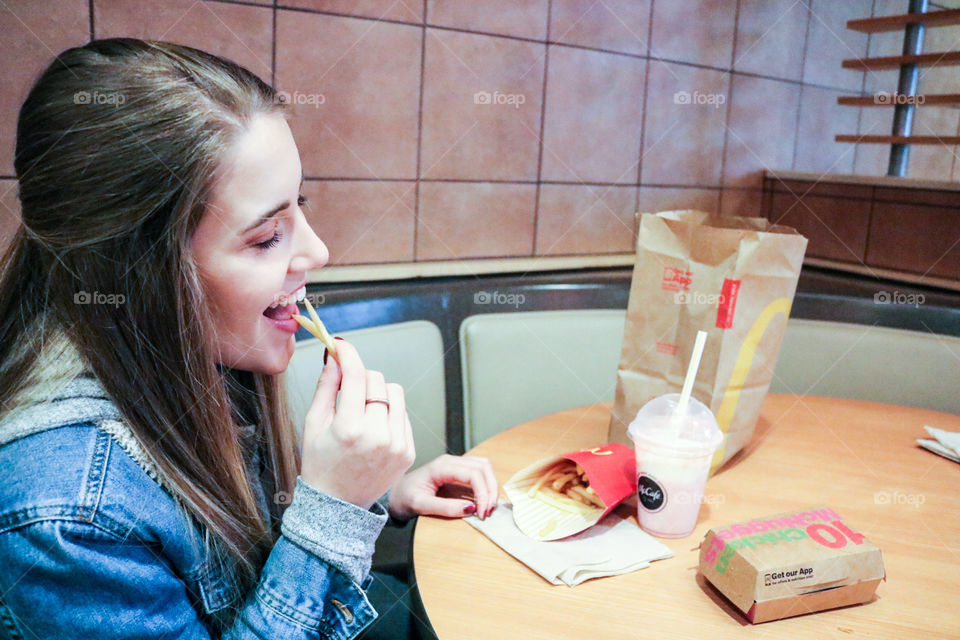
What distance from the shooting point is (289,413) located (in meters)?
1.11

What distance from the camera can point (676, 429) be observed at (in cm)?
94

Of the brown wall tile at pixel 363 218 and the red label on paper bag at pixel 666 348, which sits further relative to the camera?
the brown wall tile at pixel 363 218

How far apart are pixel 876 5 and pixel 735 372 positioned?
2581mm

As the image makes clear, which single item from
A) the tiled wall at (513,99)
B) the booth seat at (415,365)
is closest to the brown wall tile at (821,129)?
the tiled wall at (513,99)

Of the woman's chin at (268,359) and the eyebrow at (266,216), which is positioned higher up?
the eyebrow at (266,216)

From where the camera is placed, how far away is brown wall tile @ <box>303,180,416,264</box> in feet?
6.02

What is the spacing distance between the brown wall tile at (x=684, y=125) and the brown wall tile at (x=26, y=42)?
5.51 feet

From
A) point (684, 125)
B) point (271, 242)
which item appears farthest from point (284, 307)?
point (684, 125)

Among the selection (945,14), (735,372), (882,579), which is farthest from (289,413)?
(945,14)

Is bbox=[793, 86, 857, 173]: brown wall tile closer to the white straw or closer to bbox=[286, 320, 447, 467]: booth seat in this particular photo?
bbox=[286, 320, 447, 467]: booth seat

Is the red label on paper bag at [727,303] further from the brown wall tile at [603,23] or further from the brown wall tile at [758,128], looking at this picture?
the brown wall tile at [758,128]

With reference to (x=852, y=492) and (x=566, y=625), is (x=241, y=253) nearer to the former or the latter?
(x=566, y=625)

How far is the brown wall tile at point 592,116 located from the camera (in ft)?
7.19

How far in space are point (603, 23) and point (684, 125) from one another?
1.58 feet
